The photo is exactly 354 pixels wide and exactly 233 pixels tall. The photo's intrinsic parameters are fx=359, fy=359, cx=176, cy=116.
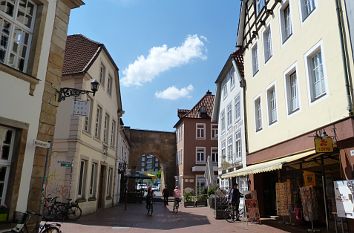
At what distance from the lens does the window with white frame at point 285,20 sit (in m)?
14.1

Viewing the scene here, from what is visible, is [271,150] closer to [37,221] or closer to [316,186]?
[316,186]

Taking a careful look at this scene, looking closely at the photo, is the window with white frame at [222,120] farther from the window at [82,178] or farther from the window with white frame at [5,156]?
the window with white frame at [5,156]

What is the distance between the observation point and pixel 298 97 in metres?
12.6

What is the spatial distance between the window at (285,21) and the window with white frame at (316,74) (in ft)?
8.00

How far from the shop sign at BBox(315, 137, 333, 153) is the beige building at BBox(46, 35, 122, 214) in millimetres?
9260

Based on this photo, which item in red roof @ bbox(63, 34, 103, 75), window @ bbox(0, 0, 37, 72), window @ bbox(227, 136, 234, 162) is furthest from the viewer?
window @ bbox(227, 136, 234, 162)

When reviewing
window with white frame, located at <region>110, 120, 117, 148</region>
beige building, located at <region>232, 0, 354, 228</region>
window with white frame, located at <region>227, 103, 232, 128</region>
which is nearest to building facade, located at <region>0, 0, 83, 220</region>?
beige building, located at <region>232, 0, 354, 228</region>

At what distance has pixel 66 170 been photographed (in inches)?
695

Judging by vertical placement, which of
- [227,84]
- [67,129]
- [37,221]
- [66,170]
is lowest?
[37,221]

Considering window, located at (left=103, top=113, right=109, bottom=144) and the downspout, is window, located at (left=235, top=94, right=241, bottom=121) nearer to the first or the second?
window, located at (left=103, top=113, right=109, bottom=144)

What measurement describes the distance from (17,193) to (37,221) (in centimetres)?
114

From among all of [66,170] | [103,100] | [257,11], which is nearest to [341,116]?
[257,11]

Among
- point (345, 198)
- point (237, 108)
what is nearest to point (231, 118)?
point (237, 108)

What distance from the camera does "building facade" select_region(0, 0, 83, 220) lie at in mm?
8414
